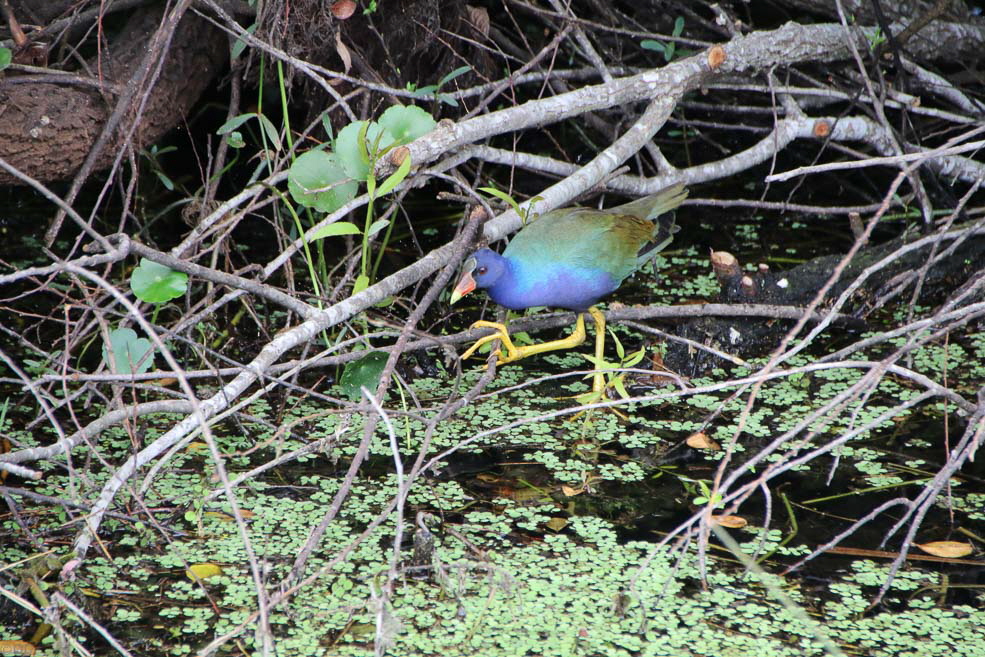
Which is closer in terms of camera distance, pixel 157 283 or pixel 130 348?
pixel 157 283

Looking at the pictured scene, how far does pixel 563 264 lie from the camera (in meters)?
3.24

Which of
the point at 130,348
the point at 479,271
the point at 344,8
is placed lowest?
the point at 130,348

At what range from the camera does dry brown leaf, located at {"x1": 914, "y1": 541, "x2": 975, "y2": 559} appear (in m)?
2.68

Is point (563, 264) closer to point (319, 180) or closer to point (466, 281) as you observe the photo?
point (466, 281)


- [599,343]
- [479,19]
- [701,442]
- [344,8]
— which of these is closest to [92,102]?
[344,8]

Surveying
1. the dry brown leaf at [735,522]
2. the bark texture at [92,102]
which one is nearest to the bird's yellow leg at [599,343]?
the dry brown leaf at [735,522]

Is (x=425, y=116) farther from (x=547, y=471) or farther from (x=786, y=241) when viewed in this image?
(x=786, y=241)

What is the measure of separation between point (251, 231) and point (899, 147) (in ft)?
9.28

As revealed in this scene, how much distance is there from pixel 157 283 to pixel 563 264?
1.22 metres

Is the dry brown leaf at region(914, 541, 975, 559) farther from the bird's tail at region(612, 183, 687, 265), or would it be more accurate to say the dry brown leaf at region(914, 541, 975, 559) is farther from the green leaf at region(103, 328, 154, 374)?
the green leaf at region(103, 328, 154, 374)

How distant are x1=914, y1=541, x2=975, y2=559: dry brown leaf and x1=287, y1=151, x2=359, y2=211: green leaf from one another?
6.06 ft

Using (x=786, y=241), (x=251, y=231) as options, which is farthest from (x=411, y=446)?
(x=786, y=241)

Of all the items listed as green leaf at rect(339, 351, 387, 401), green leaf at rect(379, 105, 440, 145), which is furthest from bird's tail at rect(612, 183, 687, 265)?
green leaf at rect(339, 351, 387, 401)

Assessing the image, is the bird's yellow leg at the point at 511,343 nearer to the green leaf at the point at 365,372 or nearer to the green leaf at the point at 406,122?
the green leaf at the point at 365,372
